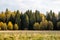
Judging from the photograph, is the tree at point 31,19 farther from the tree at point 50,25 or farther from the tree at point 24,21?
the tree at point 50,25

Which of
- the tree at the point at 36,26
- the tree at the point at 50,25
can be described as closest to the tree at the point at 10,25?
the tree at the point at 36,26

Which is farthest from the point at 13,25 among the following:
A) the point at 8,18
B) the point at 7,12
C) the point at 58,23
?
the point at 58,23

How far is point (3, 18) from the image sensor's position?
6762 centimetres

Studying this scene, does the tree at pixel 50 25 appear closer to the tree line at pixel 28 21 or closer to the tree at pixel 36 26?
the tree line at pixel 28 21

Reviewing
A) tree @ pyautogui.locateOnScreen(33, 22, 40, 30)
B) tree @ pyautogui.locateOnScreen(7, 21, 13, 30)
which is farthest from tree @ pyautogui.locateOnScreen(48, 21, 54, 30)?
tree @ pyautogui.locateOnScreen(7, 21, 13, 30)

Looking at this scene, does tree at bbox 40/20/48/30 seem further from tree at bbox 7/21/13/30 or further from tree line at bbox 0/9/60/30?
tree at bbox 7/21/13/30

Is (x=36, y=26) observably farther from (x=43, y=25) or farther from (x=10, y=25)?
(x=10, y=25)

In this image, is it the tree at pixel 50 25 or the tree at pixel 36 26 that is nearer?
the tree at pixel 50 25

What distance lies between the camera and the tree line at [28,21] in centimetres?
6292

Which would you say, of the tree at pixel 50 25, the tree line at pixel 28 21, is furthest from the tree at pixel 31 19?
the tree at pixel 50 25

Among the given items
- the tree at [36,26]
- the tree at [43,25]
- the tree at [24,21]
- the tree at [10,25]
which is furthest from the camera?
the tree at [10,25]

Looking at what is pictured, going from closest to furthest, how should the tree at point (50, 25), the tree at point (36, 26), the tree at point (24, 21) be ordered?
the tree at point (50, 25) → the tree at point (24, 21) → the tree at point (36, 26)

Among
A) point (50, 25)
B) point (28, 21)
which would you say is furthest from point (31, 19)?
point (50, 25)

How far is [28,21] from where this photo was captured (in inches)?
2530
